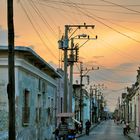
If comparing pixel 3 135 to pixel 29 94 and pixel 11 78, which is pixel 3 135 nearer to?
pixel 29 94

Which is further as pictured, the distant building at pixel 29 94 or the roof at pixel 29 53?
the distant building at pixel 29 94

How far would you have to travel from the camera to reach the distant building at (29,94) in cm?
2662

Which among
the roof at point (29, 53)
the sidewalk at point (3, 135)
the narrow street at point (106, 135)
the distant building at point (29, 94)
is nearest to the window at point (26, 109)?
the distant building at point (29, 94)

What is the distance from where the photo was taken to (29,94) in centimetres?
3023

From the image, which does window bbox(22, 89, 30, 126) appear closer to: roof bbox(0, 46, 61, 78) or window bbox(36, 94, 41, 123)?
roof bbox(0, 46, 61, 78)

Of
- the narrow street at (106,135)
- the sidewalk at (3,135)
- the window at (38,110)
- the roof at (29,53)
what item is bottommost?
the narrow street at (106,135)

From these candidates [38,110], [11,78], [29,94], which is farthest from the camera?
[38,110]

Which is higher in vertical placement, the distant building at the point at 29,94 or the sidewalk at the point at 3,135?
the distant building at the point at 29,94

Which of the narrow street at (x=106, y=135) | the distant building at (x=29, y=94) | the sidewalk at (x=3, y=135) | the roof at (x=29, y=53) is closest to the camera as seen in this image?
the sidewalk at (x=3, y=135)

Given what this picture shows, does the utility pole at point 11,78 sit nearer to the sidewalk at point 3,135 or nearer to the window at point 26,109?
the sidewalk at point 3,135

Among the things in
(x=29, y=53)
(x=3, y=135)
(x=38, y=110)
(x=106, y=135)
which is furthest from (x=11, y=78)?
(x=106, y=135)

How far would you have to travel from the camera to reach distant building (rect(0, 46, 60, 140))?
26.6m

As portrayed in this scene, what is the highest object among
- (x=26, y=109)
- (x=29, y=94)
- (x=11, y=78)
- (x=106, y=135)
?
(x=11, y=78)

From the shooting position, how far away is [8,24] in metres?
20.0
